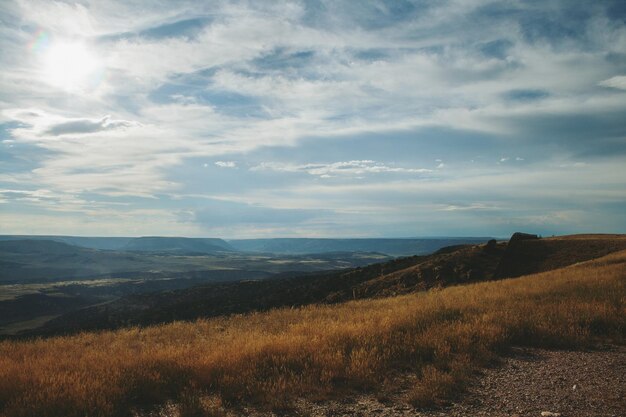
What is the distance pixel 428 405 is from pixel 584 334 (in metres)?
5.73

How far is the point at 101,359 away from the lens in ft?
30.5

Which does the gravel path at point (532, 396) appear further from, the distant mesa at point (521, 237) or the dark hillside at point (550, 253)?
the distant mesa at point (521, 237)

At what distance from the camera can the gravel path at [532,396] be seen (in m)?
6.01

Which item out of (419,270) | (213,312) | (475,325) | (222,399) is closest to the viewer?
(222,399)

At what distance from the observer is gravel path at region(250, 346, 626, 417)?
601 centimetres

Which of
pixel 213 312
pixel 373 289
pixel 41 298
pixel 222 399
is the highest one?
pixel 222 399

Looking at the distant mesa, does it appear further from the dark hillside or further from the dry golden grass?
the dry golden grass

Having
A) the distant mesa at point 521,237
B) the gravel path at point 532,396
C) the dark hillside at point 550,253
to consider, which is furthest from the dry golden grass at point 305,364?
the distant mesa at point 521,237

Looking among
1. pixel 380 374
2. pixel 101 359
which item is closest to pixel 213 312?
pixel 101 359

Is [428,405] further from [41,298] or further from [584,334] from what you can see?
[41,298]

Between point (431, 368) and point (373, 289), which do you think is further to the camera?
point (373, 289)

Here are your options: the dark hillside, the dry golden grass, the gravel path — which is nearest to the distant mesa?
Result: the dark hillside

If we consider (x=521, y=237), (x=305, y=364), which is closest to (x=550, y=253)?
(x=521, y=237)

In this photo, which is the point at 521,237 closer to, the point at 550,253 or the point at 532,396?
the point at 550,253
